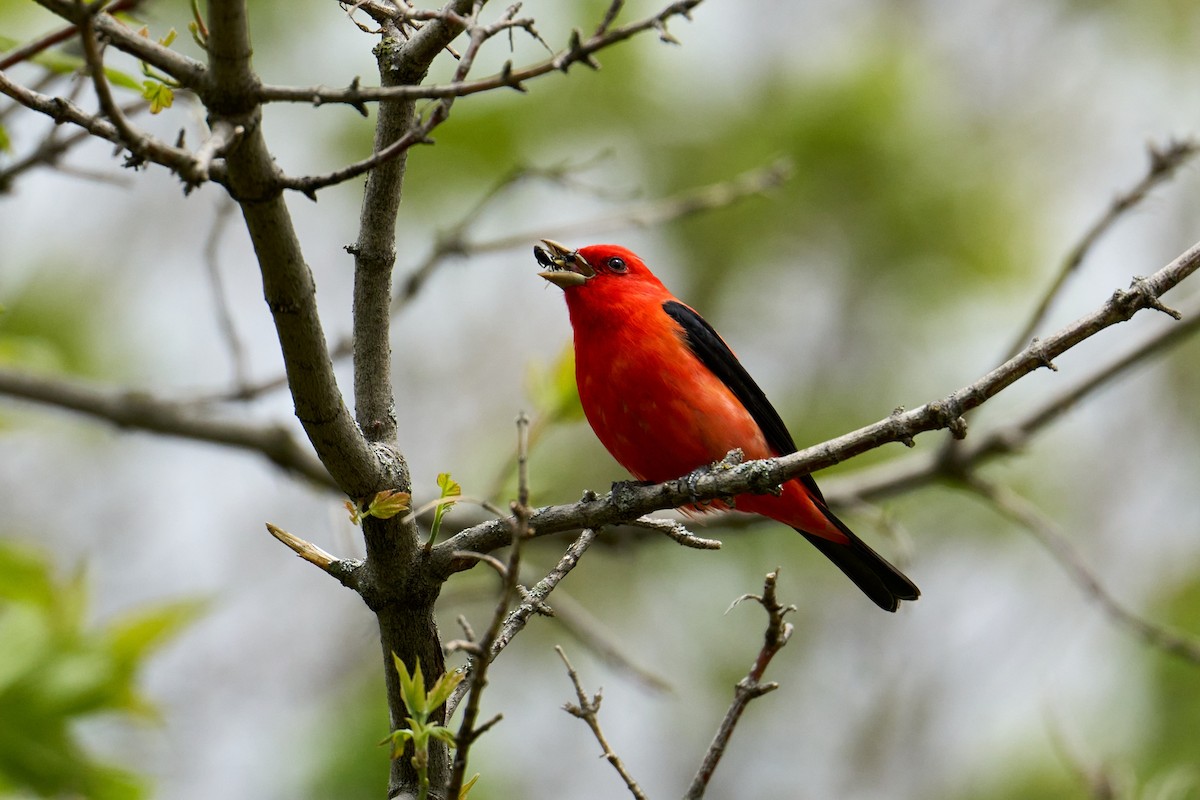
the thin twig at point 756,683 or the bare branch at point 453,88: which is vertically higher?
the bare branch at point 453,88

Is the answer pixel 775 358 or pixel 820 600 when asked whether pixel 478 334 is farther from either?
pixel 820 600

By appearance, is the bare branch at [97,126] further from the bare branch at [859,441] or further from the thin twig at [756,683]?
the thin twig at [756,683]

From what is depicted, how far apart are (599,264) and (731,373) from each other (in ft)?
3.03

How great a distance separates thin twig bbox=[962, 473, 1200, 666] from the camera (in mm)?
5457

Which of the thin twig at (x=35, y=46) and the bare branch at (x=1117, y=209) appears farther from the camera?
the bare branch at (x=1117, y=209)

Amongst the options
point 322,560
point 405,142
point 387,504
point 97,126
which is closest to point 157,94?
point 97,126

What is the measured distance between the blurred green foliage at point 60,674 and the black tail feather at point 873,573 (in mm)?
3056

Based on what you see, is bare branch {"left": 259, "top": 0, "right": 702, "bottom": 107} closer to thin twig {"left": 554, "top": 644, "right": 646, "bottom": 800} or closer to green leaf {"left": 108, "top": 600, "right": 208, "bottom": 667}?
thin twig {"left": 554, "top": 644, "right": 646, "bottom": 800}

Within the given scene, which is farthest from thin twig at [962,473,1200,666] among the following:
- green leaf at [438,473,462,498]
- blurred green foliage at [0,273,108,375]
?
blurred green foliage at [0,273,108,375]

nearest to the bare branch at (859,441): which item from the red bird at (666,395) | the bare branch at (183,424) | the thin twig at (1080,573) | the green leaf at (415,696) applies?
the green leaf at (415,696)

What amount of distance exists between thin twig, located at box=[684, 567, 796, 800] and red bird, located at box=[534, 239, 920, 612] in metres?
1.94

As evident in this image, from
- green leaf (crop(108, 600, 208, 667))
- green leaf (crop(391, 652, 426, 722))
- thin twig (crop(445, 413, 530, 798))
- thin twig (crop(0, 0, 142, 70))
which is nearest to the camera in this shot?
thin twig (crop(445, 413, 530, 798))

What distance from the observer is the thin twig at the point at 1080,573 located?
5.46 metres

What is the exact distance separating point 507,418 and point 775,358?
11.0 ft
